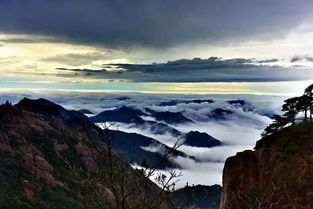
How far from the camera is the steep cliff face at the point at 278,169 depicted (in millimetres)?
44656

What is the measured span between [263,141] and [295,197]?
73.7 ft

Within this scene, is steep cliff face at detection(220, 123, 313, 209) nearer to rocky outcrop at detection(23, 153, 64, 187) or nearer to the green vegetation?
the green vegetation

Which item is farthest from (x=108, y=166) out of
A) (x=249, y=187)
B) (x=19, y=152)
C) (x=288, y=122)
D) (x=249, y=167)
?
(x=19, y=152)

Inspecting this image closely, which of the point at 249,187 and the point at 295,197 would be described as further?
the point at 249,187

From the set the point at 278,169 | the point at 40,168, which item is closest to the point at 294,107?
the point at 278,169

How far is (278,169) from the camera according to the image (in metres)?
50.3

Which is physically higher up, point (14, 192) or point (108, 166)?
point (108, 166)

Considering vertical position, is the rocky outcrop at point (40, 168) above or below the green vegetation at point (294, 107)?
below

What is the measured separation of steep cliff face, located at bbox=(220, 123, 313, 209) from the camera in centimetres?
4466

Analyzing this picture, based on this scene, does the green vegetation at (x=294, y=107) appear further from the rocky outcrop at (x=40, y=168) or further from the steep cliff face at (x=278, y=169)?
the rocky outcrop at (x=40, y=168)

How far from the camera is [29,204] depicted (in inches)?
5753

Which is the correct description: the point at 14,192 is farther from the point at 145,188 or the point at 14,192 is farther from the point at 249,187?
the point at 145,188

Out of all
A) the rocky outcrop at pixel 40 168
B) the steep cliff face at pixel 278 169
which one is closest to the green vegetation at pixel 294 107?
the steep cliff face at pixel 278 169

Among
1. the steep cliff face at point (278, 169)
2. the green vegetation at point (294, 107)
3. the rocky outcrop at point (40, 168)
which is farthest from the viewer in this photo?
the rocky outcrop at point (40, 168)
